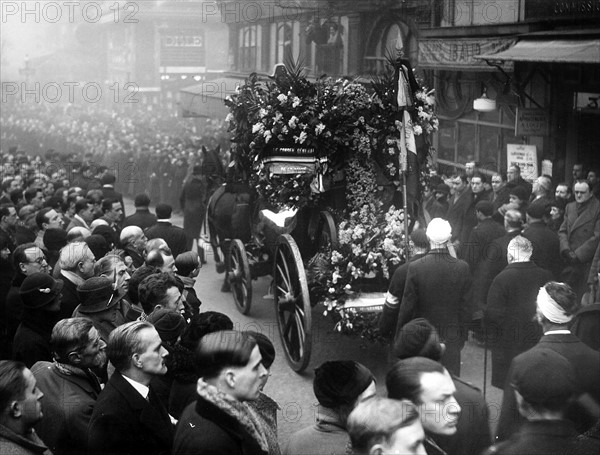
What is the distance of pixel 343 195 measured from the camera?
8.48 m

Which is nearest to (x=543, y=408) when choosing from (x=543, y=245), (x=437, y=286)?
(x=437, y=286)

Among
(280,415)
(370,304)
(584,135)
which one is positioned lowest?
(280,415)

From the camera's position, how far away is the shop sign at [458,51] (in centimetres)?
1270

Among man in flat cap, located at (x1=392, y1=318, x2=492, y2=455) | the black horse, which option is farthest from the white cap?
the black horse

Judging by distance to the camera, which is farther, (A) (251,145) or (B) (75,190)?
(B) (75,190)

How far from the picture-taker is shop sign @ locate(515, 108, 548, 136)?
1250 centimetres

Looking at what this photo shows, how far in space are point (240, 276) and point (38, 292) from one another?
478cm

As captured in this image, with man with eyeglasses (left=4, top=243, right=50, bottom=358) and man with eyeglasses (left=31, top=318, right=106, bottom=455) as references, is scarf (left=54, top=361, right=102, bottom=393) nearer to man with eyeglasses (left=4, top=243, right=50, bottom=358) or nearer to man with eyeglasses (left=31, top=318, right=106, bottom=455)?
man with eyeglasses (left=31, top=318, right=106, bottom=455)

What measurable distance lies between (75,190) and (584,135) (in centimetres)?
757

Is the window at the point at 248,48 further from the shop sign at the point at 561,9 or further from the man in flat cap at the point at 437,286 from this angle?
the man in flat cap at the point at 437,286

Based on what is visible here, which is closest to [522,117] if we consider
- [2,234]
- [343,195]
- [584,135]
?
[584,135]

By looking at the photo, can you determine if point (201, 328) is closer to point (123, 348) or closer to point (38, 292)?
point (123, 348)

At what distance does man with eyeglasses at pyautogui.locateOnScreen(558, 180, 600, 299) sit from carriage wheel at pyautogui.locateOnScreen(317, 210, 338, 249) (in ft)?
8.87

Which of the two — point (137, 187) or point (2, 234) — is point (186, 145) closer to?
point (137, 187)
